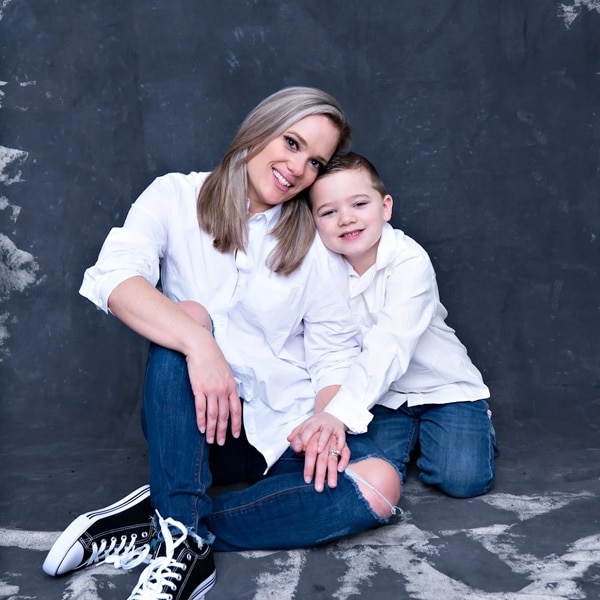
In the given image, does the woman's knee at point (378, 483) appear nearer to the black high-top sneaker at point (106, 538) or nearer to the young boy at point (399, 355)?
the young boy at point (399, 355)

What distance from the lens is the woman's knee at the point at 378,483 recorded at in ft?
6.31

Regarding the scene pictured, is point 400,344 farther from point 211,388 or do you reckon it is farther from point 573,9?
point 573,9

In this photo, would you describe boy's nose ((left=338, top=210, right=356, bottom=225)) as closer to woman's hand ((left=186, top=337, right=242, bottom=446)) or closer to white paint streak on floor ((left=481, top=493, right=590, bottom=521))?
woman's hand ((left=186, top=337, right=242, bottom=446))

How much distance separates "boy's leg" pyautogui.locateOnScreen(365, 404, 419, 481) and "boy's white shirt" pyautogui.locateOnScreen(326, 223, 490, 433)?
0.04 m

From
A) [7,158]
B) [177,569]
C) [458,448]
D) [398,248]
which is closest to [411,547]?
[458,448]

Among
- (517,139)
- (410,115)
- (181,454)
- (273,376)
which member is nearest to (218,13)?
(410,115)

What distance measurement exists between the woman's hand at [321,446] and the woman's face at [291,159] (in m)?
0.60

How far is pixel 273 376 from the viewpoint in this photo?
2.12 m

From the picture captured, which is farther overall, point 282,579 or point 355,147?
point 355,147

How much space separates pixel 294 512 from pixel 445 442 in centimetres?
62

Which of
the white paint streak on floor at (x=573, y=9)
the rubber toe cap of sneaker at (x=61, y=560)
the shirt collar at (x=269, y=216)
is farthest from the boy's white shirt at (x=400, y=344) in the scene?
the white paint streak on floor at (x=573, y=9)

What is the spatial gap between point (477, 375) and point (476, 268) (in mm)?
590

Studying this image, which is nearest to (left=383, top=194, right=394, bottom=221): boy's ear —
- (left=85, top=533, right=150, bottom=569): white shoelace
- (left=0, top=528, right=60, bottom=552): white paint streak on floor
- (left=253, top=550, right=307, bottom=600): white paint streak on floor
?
(left=253, top=550, right=307, bottom=600): white paint streak on floor

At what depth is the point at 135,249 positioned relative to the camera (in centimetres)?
203
